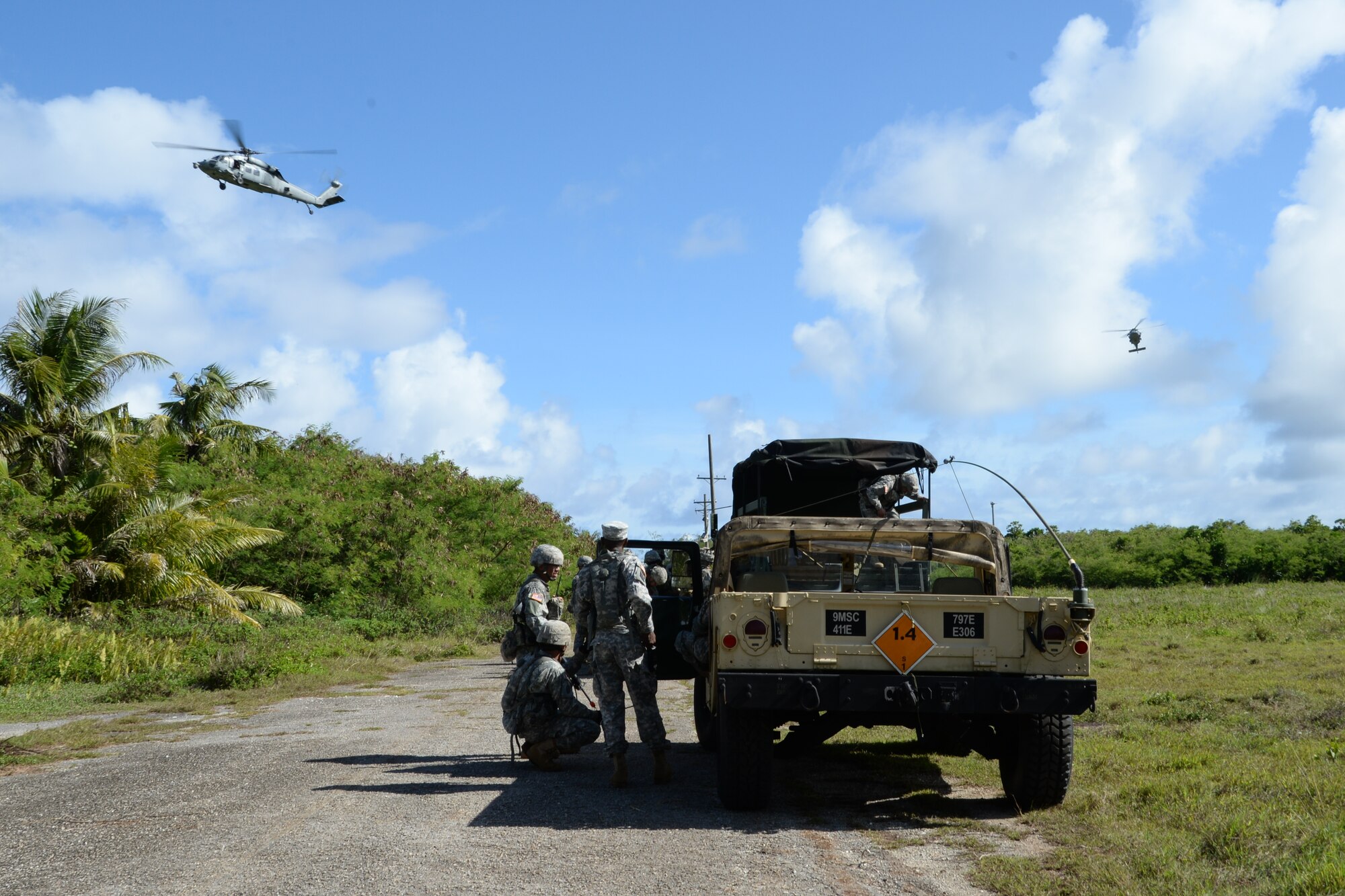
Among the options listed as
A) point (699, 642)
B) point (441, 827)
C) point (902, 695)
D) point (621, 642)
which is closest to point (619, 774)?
point (621, 642)

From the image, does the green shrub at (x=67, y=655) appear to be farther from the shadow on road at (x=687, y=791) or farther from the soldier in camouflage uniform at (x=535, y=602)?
the soldier in camouflage uniform at (x=535, y=602)

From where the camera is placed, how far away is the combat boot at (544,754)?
864 cm

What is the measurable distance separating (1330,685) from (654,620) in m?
8.90

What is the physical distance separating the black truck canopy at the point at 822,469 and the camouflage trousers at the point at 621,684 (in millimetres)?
3718

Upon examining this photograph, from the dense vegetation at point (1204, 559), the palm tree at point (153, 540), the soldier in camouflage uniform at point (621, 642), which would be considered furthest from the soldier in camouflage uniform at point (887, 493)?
the dense vegetation at point (1204, 559)

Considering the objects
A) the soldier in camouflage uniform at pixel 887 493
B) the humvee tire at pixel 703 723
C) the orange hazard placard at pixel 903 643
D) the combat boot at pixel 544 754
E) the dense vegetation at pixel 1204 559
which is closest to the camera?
the orange hazard placard at pixel 903 643

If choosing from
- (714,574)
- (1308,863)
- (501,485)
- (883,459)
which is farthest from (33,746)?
(501,485)

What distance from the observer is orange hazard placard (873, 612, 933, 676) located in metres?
6.91

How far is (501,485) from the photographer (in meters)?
35.8

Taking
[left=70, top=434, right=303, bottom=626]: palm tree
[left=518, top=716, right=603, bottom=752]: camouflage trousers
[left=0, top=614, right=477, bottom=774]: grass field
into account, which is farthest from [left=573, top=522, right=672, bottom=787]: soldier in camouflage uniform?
[left=70, top=434, right=303, bottom=626]: palm tree

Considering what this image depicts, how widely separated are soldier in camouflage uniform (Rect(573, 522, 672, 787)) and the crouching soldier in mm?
556

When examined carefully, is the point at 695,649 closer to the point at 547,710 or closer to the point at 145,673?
the point at 547,710

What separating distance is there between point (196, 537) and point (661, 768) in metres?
15.9

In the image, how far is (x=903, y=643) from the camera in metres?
6.94
